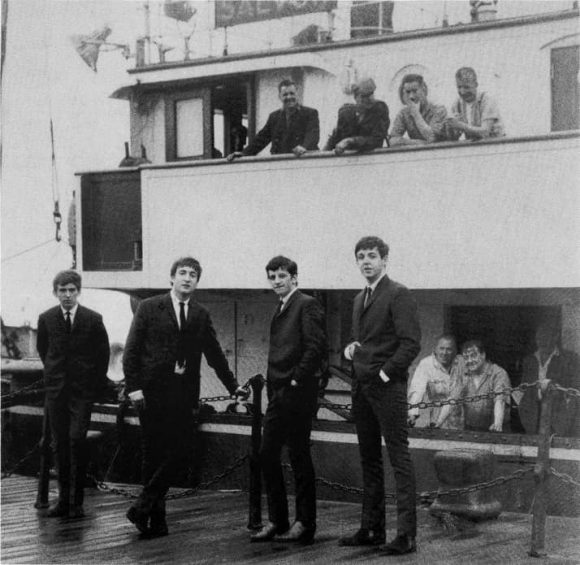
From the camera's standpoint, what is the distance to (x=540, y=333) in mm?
10039

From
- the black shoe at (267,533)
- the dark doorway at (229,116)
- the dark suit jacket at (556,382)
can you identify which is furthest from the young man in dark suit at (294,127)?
the black shoe at (267,533)

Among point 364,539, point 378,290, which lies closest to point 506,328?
point 378,290

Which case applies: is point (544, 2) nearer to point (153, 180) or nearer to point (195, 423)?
point (153, 180)

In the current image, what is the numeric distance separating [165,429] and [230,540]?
81cm

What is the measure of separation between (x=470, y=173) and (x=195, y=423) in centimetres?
343

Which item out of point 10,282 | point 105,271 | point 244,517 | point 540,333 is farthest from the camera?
point 10,282

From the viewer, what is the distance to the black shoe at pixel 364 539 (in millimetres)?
5996

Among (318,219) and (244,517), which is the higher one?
(318,219)

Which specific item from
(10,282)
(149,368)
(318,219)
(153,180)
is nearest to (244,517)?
(149,368)

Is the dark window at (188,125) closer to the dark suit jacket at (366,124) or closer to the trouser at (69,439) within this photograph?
the dark suit jacket at (366,124)

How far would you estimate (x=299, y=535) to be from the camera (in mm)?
6141

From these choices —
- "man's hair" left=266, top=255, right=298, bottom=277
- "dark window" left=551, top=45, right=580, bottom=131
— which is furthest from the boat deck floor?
"dark window" left=551, top=45, right=580, bottom=131

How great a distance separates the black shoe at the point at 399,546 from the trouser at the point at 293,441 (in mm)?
580

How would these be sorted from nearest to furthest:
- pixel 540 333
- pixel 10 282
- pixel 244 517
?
1. pixel 244 517
2. pixel 540 333
3. pixel 10 282
